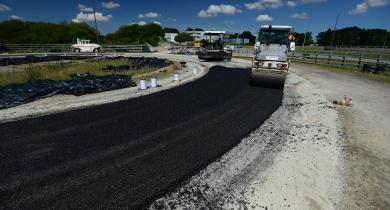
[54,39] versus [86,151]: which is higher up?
[54,39]

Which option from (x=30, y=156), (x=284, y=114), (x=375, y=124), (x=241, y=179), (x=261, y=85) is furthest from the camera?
(x=261, y=85)

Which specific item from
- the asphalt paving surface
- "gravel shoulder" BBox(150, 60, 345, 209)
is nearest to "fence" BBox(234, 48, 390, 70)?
the asphalt paving surface

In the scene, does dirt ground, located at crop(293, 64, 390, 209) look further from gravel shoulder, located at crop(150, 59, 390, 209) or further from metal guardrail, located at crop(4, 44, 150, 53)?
metal guardrail, located at crop(4, 44, 150, 53)

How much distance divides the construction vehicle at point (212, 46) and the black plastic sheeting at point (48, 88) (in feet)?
53.0

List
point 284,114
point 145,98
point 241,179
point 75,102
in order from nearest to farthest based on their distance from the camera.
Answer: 1. point 241,179
2. point 284,114
3. point 75,102
4. point 145,98

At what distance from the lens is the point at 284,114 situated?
28.7 feet

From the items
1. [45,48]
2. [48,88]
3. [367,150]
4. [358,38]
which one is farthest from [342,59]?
[358,38]

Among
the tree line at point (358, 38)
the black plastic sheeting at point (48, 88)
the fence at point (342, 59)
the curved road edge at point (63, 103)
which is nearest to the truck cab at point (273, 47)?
the curved road edge at point (63, 103)

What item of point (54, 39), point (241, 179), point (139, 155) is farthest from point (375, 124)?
point (54, 39)

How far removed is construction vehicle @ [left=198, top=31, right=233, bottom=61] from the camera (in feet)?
89.9

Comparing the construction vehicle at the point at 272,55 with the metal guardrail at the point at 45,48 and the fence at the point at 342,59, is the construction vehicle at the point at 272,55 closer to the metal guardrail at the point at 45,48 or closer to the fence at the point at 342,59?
the fence at the point at 342,59

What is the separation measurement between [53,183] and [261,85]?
11.1 meters

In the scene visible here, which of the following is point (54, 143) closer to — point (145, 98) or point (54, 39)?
point (145, 98)

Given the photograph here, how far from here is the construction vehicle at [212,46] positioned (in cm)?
2741
